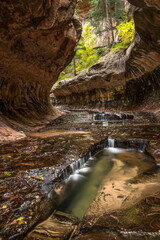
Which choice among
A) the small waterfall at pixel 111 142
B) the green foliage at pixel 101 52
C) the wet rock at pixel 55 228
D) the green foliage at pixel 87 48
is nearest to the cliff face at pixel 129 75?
the small waterfall at pixel 111 142

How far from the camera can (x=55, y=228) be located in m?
1.30

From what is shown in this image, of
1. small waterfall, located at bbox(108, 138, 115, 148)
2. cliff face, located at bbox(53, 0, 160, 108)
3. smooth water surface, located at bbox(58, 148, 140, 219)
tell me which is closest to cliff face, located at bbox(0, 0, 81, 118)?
cliff face, located at bbox(53, 0, 160, 108)

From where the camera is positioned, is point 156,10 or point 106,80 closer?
point 156,10

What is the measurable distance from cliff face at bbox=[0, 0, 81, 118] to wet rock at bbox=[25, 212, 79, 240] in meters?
4.83

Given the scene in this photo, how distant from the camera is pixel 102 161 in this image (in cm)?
334

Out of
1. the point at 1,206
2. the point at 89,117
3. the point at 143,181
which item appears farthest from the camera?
the point at 89,117

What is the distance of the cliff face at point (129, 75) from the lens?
5765mm

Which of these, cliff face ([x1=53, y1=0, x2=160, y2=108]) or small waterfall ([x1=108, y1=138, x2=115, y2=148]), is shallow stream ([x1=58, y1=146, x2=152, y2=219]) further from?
cliff face ([x1=53, y1=0, x2=160, y2=108])

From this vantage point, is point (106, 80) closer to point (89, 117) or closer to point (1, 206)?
point (89, 117)

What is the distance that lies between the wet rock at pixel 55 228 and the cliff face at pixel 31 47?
190 inches

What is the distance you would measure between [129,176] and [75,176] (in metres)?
1.04

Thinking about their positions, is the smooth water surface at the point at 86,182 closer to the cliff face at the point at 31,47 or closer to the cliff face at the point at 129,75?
the cliff face at the point at 31,47

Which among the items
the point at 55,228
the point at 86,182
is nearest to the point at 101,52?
the point at 86,182

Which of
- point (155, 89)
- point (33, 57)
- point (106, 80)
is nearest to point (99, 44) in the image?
point (106, 80)
